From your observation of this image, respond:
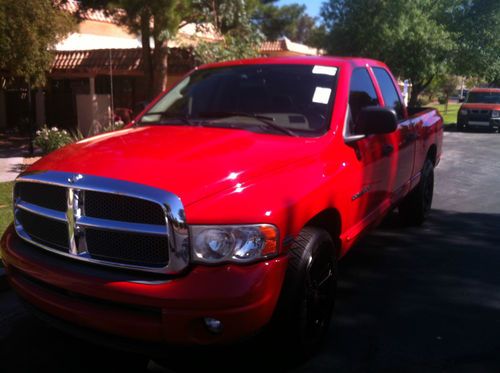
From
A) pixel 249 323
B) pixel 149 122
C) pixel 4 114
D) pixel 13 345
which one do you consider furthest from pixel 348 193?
pixel 4 114

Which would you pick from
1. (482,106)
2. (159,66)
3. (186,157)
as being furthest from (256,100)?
(482,106)

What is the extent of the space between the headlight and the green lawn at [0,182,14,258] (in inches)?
140

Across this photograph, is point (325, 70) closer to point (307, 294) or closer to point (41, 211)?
point (307, 294)

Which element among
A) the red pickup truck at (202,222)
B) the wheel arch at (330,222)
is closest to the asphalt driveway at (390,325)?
the red pickup truck at (202,222)

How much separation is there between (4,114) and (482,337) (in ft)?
67.3

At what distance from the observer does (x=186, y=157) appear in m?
2.92

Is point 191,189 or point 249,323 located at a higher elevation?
point 191,189

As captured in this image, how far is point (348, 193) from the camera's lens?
3582 millimetres

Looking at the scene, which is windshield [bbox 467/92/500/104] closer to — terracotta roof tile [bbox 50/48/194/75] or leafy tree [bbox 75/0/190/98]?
terracotta roof tile [bbox 50/48/194/75]

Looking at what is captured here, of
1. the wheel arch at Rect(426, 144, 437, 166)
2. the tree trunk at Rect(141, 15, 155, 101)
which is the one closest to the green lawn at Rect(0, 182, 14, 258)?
the wheel arch at Rect(426, 144, 437, 166)

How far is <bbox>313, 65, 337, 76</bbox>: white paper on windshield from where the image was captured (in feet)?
13.4

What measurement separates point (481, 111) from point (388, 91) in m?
17.2

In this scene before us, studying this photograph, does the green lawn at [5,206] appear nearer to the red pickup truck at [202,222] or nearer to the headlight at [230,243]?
the red pickup truck at [202,222]

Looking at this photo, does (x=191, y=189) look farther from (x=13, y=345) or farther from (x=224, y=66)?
(x=224, y=66)
